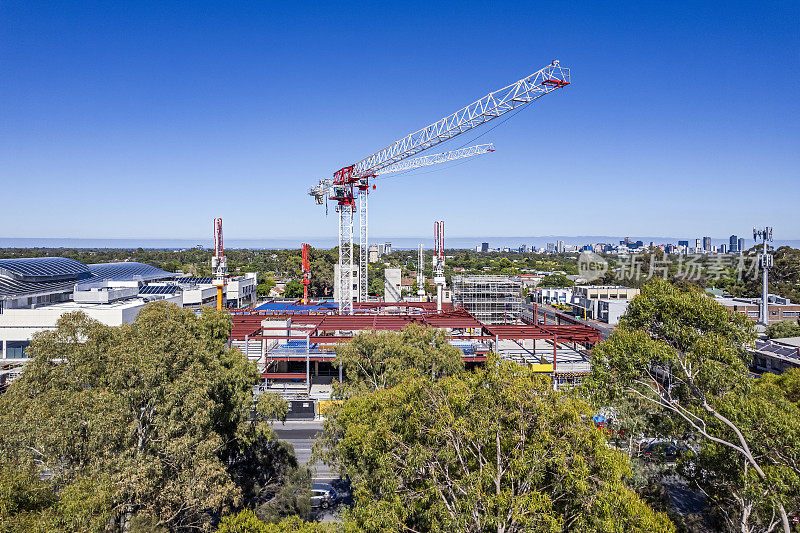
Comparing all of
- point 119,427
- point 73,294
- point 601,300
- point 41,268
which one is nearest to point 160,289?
point 73,294

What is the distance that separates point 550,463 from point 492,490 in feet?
4.62

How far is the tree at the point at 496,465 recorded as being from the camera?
8562 millimetres

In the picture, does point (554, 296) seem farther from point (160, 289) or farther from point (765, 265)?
point (160, 289)

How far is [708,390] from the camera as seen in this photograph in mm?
12867

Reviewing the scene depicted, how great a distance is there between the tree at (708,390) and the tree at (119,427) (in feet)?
38.5

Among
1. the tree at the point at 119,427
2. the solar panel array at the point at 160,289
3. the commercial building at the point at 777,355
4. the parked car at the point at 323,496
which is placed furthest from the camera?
the solar panel array at the point at 160,289

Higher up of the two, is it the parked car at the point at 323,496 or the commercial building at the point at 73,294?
the commercial building at the point at 73,294

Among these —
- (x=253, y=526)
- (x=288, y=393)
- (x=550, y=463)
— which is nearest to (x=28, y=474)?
(x=253, y=526)

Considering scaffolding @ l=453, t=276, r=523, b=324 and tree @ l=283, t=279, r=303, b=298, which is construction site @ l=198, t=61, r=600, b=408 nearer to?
scaffolding @ l=453, t=276, r=523, b=324

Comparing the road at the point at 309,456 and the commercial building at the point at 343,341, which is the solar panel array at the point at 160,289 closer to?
the commercial building at the point at 343,341

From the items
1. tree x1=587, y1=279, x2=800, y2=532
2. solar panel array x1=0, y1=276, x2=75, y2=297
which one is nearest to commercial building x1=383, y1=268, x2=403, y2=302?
solar panel array x1=0, y1=276, x2=75, y2=297

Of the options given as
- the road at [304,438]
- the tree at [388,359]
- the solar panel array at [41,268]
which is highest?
the solar panel array at [41,268]

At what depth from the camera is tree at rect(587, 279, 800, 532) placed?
1023cm

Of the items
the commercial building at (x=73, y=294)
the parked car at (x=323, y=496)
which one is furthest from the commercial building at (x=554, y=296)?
the parked car at (x=323, y=496)
